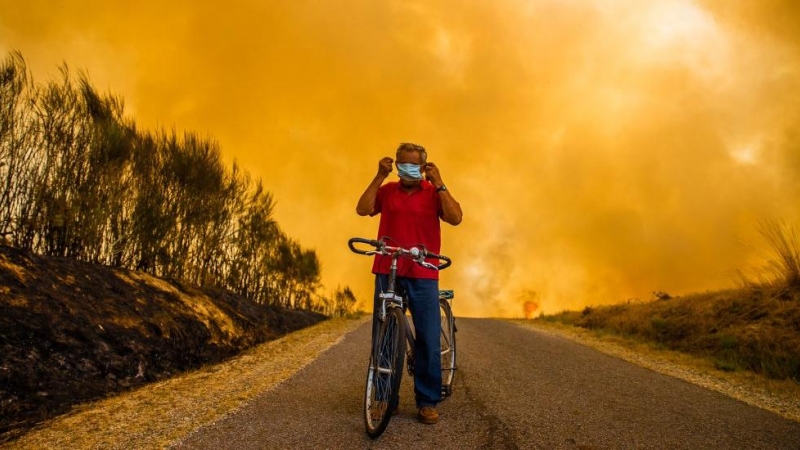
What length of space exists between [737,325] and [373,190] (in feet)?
28.5

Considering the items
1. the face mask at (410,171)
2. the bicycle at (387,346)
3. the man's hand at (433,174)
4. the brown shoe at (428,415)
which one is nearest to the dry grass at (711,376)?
the brown shoe at (428,415)

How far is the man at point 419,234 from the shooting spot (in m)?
4.07

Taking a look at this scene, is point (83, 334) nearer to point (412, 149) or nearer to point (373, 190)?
point (373, 190)

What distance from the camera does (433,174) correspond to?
4.09 m

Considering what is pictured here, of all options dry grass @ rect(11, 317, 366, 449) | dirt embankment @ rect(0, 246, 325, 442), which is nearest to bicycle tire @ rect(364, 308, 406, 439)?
dry grass @ rect(11, 317, 366, 449)

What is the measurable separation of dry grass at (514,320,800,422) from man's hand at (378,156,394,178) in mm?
4362

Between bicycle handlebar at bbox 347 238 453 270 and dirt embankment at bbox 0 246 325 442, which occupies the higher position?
bicycle handlebar at bbox 347 238 453 270

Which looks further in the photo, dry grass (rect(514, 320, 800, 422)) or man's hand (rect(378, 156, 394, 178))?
dry grass (rect(514, 320, 800, 422))

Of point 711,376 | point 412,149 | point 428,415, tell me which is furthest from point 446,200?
point 711,376

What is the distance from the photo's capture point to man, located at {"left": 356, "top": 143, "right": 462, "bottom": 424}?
407cm

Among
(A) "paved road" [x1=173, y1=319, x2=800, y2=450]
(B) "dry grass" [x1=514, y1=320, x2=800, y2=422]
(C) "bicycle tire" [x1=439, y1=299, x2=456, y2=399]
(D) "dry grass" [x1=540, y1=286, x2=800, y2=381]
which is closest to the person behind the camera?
(A) "paved road" [x1=173, y1=319, x2=800, y2=450]

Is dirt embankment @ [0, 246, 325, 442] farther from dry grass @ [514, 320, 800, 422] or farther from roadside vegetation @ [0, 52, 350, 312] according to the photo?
dry grass @ [514, 320, 800, 422]

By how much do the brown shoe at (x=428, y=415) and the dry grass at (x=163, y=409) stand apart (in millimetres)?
1578

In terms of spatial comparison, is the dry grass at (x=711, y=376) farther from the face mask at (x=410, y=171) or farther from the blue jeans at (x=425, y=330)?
the face mask at (x=410, y=171)
